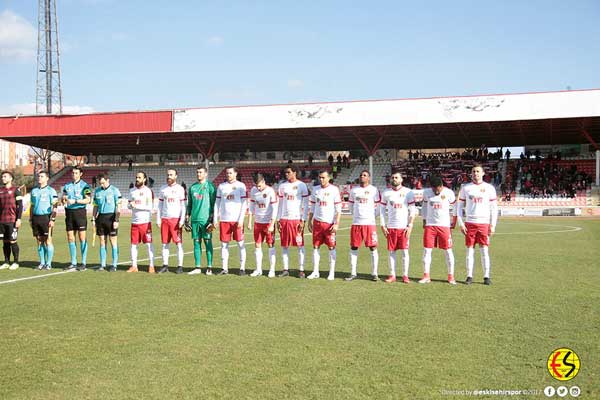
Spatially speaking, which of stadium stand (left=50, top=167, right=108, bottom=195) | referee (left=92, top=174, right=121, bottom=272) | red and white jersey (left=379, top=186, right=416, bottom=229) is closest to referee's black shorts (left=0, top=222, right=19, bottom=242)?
referee (left=92, top=174, right=121, bottom=272)

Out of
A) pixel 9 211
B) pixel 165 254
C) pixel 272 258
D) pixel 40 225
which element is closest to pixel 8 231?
pixel 9 211

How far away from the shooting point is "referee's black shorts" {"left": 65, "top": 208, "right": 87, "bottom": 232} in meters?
12.0

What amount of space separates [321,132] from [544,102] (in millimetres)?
14480

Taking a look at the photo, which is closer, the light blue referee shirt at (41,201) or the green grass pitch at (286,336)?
the green grass pitch at (286,336)

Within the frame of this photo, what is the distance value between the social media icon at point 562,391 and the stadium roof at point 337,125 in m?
30.2

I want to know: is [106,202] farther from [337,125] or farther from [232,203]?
[337,125]

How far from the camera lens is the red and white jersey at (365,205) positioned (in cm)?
1064

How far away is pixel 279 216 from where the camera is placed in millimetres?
11492

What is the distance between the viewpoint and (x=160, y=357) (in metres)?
5.50

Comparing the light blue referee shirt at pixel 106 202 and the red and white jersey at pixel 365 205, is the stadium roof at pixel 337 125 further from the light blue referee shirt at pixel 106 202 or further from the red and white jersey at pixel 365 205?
the light blue referee shirt at pixel 106 202

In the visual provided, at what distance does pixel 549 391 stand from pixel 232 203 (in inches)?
304

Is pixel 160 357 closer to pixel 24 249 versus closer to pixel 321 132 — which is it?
pixel 24 249

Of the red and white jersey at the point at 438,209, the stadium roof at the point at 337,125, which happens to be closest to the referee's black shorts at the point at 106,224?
the red and white jersey at the point at 438,209

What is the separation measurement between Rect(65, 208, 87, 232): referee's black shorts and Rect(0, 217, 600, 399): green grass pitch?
1492 mm
